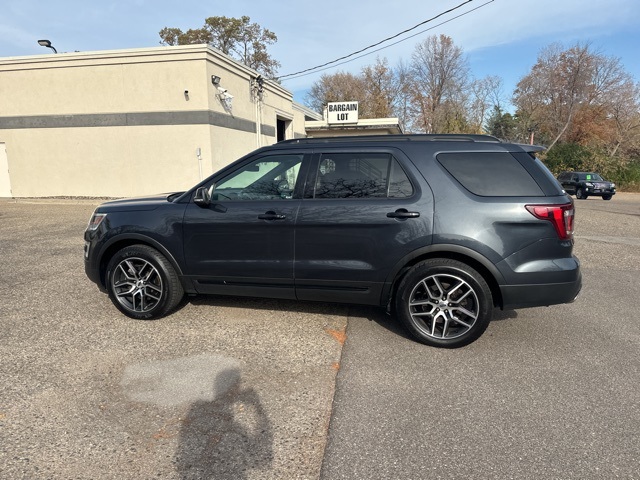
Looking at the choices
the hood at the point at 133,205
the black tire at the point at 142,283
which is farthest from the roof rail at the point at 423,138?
the black tire at the point at 142,283

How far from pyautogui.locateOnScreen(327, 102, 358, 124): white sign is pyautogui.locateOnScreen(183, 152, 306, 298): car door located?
1845cm

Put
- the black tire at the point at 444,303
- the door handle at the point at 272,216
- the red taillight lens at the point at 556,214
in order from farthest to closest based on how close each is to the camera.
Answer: the door handle at the point at 272,216 → the black tire at the point at 444,303 → the red taillight lens at the point at 556,214

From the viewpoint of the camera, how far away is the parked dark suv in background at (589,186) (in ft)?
77.8

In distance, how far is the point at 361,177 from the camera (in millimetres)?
3746

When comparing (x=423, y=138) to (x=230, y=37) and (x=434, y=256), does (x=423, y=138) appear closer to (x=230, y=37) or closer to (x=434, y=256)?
(x=434, y=256)

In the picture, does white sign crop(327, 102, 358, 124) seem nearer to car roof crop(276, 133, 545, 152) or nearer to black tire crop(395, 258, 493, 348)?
car roof crop(276, 133, 545, 152)

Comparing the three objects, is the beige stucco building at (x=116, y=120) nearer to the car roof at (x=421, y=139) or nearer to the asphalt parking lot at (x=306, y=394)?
the asphalt parking lot at (x=306, y=394)

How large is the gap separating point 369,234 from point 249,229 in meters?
1.16

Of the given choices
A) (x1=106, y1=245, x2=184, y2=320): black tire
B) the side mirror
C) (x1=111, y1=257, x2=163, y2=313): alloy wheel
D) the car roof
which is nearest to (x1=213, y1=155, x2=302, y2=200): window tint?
the side mirror

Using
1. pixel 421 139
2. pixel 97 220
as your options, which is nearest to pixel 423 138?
pixel 421 139

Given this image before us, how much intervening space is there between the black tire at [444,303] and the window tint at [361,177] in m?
0.75

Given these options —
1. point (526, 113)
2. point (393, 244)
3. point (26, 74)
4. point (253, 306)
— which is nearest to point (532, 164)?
point (393, 244)

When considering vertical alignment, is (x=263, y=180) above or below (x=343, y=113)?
below

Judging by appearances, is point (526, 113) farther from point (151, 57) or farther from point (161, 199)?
point (161, 199)
